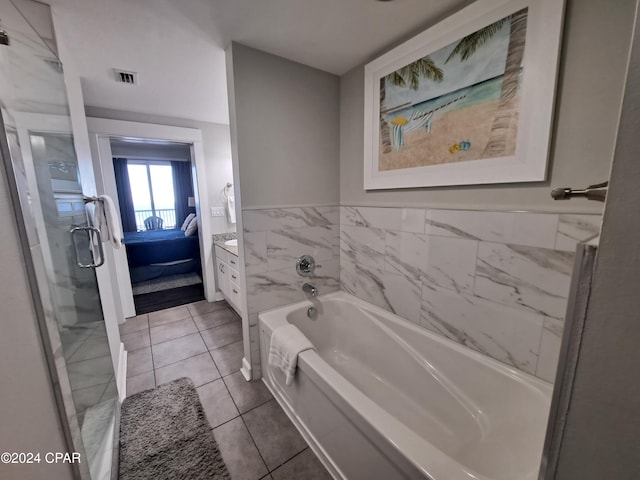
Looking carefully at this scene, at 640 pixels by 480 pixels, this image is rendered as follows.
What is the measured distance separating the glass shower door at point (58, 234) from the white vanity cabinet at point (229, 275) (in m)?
1.14

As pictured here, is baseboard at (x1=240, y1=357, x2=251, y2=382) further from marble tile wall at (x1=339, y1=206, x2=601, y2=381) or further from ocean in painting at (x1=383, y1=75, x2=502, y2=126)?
ocean in painting at (x1=383, y1=75, x2=502, y2=126)

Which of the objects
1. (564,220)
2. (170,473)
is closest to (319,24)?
(564,220)

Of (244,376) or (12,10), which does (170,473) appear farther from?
(12,10)

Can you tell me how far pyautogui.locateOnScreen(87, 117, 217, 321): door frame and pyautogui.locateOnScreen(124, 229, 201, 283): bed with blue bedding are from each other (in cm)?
124

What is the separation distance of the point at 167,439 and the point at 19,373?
122cm

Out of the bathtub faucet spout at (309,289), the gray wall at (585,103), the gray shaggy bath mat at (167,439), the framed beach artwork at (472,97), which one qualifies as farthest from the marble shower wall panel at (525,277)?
the gray shaggy bath mat at (167,439)

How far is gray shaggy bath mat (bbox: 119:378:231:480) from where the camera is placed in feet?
4.20

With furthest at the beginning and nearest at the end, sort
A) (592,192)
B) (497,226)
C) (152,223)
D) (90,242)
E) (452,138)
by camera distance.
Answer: (152,223), (90,242), (452,138), (497,226), (592,192)

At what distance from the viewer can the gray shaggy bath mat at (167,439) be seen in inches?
50.4

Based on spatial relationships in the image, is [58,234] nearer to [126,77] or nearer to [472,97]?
[126,77]

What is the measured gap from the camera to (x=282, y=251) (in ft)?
6.35

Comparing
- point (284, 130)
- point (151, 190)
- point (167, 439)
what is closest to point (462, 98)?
point (284, 130)

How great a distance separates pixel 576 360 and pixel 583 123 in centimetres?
108

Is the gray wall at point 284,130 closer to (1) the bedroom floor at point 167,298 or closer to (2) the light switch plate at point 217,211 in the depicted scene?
(2) the light switch plate at point 217,211
